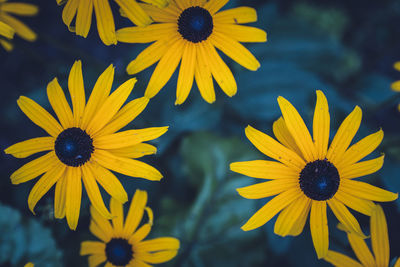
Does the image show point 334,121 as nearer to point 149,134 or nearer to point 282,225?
point 282,225

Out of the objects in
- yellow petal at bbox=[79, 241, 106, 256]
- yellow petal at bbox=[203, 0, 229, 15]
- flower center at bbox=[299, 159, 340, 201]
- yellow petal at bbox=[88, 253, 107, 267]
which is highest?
yellow petal at bbox=[203, 0, 229, 15]

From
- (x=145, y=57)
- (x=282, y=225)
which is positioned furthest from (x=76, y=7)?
(x=282, y=225)

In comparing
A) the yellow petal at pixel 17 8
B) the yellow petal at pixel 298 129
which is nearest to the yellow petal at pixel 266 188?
the yellow petal at pixel 298 129

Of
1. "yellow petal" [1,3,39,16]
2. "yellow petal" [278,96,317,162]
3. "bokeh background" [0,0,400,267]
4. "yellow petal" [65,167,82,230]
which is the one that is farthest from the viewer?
"bokeh background" [0,0,400,267]

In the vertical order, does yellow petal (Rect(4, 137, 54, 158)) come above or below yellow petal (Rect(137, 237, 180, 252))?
above

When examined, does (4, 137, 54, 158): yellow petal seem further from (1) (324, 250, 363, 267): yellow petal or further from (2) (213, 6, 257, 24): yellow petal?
(1) (324, 250, 363, 267): yellow petal

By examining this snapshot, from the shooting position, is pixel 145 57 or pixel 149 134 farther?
pixel 145 57

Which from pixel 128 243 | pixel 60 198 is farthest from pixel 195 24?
pixel 128 243

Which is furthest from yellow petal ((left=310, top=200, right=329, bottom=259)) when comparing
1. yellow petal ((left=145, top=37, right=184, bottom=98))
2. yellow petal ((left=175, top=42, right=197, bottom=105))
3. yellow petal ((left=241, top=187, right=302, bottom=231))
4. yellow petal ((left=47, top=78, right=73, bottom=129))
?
yellow petal ((left=47, top=78, right=73, bottom=129))
